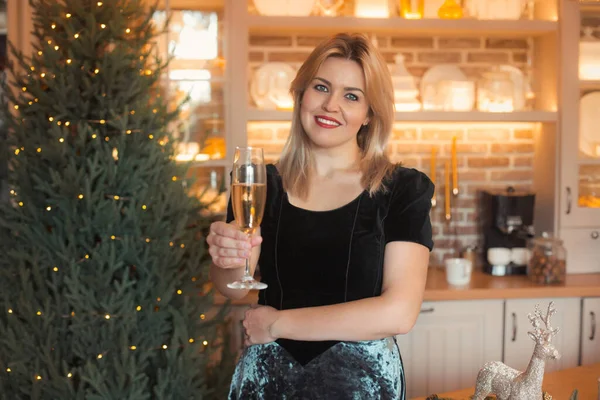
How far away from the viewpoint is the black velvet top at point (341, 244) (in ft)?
5.25

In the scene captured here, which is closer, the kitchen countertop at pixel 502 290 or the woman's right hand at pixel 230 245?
the woman's right hand at pixel 230 245

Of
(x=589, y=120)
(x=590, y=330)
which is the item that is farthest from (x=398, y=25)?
(x=590, y=330)

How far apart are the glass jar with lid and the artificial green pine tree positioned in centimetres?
172

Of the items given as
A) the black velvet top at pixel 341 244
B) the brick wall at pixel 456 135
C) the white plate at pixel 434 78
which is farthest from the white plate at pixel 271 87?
the black velvet top at pixel 341 244

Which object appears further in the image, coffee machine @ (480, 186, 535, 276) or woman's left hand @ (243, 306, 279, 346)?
coffee machine @ (480, 186, 535, 276)

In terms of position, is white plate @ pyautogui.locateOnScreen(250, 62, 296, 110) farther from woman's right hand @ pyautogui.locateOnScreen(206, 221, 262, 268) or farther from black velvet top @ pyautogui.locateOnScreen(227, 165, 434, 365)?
woman's right hand @ pyautogui.locateOnScreen(206, 221, 262, 268)

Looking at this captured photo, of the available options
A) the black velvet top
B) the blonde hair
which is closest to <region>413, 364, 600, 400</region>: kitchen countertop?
the black velvet top

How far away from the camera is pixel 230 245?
1443mm

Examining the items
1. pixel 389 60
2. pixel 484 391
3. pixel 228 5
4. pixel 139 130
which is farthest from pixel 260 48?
pixel 484 391

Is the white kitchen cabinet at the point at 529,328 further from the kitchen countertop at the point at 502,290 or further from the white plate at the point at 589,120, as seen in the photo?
the white plate at the point at 589,120

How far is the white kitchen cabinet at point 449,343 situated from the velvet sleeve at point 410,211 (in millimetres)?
1751

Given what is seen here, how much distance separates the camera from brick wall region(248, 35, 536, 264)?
12.3ft

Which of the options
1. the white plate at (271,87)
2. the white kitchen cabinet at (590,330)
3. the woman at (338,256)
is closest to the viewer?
the woman at (338,256)

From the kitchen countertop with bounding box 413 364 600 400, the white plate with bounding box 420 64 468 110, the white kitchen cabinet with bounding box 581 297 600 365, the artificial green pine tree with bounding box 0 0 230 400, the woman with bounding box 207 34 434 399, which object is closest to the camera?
the woman with bounding box 207 34 434 399
